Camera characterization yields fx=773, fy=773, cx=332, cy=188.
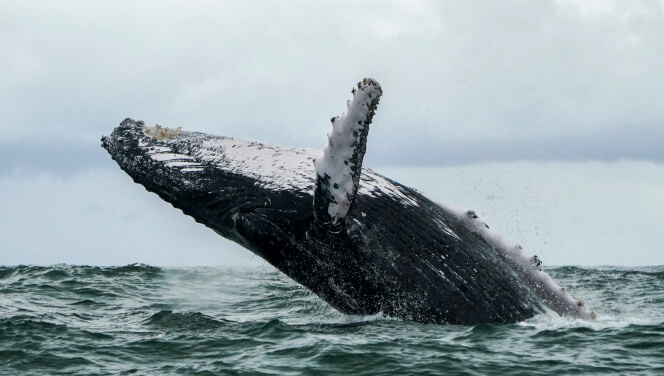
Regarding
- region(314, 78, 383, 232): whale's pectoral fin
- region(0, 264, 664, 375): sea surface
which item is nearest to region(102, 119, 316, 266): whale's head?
region(314, 78, 383, 232): whale's pectoral fin

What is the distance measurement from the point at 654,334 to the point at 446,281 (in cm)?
291

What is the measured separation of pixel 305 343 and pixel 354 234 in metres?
1.52

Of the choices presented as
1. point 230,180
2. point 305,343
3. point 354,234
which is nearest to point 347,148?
point 354,234

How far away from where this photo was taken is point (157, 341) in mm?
10297

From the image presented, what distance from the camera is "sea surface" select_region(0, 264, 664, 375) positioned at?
28.6 feet

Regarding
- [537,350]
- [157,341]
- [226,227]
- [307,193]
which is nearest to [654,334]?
[537,350]

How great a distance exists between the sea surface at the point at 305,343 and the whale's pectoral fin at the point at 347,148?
190 cm

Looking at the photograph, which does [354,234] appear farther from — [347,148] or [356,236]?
[347,148]

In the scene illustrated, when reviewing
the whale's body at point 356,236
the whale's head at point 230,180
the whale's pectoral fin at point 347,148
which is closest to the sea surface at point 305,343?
the whale's body at point 356,236

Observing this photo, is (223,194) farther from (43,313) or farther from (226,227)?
(43,313)

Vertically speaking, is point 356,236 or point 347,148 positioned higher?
point 347,148

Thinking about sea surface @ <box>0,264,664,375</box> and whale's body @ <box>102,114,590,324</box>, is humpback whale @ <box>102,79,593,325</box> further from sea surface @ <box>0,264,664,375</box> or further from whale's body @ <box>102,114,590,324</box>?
sea surface @ <box>0,264,664,375</box>

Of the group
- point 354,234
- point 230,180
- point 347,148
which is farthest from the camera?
point 230,180

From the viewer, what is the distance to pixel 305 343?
9.80m
